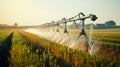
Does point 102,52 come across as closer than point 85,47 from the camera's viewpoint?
Yes

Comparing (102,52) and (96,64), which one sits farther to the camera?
(102,52)

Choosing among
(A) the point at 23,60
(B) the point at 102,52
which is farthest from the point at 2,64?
(B) the point at 102,52

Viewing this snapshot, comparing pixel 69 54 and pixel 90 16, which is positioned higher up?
pixel 90 16

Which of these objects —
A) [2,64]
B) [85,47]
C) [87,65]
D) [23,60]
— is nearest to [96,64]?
[87,65]

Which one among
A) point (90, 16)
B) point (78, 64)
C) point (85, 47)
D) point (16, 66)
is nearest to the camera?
point (16, 66)

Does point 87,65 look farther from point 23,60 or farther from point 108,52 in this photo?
point 108,52

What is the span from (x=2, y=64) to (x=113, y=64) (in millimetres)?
5552

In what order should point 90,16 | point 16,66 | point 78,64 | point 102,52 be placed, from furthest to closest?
point 102,52
point 90,16
point 78,64
point 16,66

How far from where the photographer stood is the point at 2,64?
11672 millimetres

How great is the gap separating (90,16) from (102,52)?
519 centimetres

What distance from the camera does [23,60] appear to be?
32.5 ft

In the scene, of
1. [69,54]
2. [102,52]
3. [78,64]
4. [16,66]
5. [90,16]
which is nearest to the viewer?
[16,66]

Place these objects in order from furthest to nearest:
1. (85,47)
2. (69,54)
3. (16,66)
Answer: (85,47), (69,54), (16,66)

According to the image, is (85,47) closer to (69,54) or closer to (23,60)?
(69,54)
